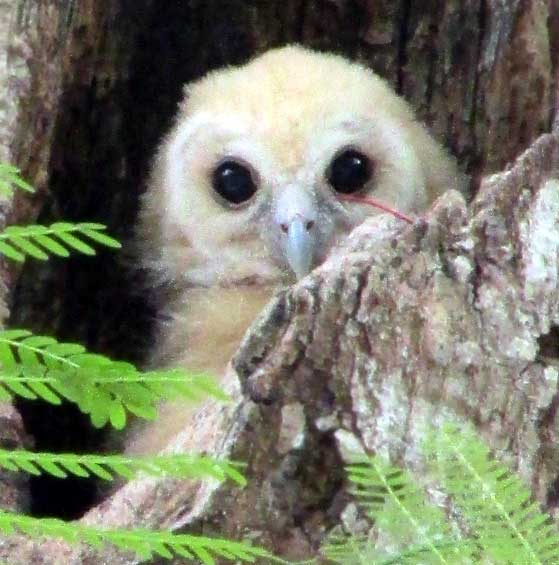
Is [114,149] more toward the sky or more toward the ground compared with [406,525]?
more toward the sky

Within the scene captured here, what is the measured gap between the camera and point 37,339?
1.60m

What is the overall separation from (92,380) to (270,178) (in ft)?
4.53

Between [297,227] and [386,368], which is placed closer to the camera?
[386,368]

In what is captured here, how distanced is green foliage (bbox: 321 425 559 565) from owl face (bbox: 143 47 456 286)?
1042mm

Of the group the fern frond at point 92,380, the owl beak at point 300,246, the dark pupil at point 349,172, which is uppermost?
the dark pupil at point 349,172

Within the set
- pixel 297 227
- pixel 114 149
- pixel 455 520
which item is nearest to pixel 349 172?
pixel 297 227

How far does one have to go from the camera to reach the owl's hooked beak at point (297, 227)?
107 inches

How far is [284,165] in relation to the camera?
9.36 ft

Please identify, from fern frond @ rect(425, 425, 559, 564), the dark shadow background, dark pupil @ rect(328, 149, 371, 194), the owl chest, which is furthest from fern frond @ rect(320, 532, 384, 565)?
the dark shadow background

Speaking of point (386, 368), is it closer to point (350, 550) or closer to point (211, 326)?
point (350, 550)

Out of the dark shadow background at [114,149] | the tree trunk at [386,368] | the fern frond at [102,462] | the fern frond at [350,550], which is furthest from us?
the dark shadow background at [114,149]

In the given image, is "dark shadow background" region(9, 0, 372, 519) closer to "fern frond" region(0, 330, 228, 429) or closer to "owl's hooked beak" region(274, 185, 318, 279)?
"owl's hooked beak" region(274, 185, 318, 279)

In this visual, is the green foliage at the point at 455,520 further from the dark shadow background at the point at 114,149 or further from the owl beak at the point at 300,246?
the dark shadow background at the point at 114,149

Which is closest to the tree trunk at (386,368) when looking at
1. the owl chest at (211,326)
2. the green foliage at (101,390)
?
the green foliage at (101,390)
